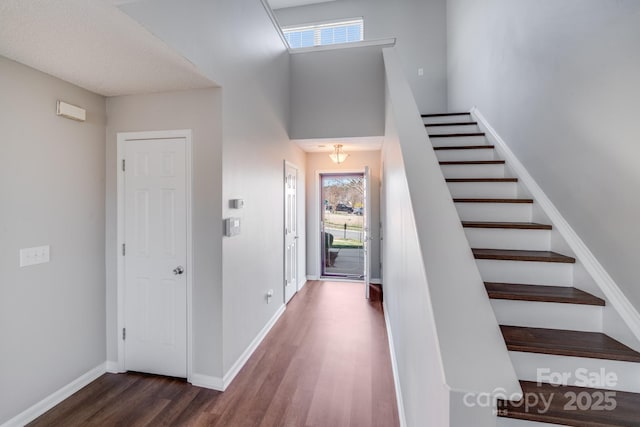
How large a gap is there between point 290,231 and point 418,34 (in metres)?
4.13

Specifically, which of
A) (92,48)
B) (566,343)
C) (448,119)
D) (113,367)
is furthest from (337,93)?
(113,367)

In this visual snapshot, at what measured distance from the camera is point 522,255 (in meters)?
1.71

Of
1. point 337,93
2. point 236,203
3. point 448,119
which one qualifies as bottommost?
point 236,203

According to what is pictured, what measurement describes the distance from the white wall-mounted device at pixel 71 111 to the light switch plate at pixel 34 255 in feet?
3.16

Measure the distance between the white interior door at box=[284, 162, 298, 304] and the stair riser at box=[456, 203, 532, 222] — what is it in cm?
243

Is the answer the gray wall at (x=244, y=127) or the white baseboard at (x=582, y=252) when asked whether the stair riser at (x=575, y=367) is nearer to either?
the white baseboard at (x=582, y=252)

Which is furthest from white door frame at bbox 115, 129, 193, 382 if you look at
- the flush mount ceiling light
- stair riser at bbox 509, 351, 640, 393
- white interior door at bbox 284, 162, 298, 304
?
the flush mount ceiling light

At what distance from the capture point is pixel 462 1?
13.0 feet

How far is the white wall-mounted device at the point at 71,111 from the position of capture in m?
1.99

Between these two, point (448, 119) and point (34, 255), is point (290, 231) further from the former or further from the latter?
point (34, 255)

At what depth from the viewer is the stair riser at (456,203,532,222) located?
2078 mm

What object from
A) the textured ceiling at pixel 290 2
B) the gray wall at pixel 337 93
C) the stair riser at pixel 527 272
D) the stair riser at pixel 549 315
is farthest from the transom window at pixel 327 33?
the stair riser at pixel 549 315

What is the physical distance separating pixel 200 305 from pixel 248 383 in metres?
0.75

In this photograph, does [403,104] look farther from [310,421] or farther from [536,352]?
[310,421]
